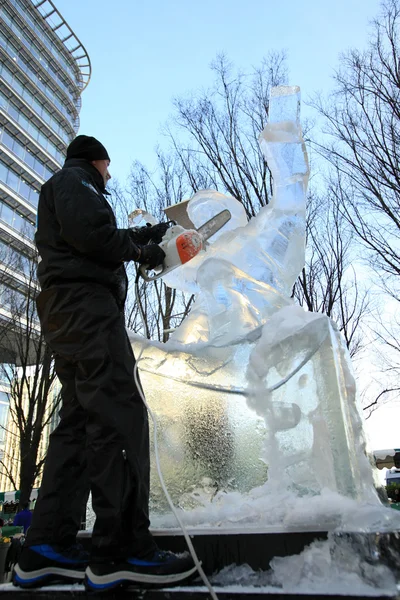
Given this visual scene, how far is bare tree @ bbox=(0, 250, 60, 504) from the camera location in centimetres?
882

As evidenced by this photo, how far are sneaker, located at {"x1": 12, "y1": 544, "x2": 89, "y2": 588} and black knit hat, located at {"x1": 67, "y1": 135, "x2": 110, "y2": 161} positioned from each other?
1.55 metres

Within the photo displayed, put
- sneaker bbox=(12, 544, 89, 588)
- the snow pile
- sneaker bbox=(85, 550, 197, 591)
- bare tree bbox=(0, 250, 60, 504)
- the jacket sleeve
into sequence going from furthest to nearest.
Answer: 1. bare tree bbox=(0, 250, 60, 504)
2. the jacket sleeve
3. sneaker bbox=(12, 544, 89, 588)
4. sneaker bbox=(85, 550, 197, 591)
5. the snow pile

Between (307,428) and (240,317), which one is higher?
(240,317)

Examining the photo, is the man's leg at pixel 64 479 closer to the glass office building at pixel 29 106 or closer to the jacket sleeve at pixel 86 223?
the jacket sleeve at pixel 86 223

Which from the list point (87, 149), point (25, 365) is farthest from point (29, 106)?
point (87, 149)

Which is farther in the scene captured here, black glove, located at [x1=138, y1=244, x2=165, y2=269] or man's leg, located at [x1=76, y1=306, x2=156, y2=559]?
black glove, located at [x1=138, y1=244, x2=165, y2=269]

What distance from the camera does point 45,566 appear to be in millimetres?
1493

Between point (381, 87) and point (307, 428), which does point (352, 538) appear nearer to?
point (307, 428)

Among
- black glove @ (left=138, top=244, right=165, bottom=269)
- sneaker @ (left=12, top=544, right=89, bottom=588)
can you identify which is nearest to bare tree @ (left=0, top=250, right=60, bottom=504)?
black glove @ (left=138, top=244, right=165, bottom=269)

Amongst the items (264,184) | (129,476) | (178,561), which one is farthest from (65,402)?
(264,184)

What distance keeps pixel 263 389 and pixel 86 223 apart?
1072 mm

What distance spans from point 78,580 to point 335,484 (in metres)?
0.99

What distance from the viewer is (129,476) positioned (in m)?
1.41

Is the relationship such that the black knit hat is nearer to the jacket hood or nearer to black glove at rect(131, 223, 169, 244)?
the jacket hood
